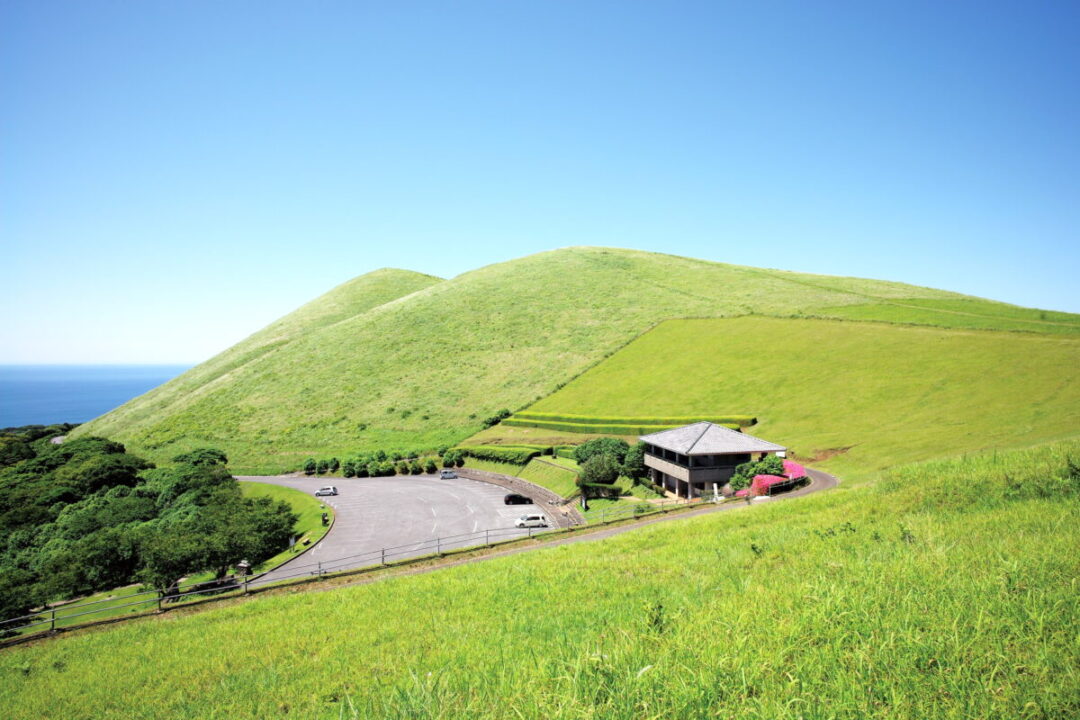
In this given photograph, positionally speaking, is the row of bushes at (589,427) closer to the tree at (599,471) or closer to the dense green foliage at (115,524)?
the tree at (599,471)

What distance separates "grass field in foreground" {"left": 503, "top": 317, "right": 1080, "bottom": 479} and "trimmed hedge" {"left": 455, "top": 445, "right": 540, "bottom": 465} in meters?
3.79

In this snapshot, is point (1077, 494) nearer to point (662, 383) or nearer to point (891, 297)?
point (662, 383)

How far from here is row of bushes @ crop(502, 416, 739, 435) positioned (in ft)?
209

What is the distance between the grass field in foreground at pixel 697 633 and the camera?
4.25 meters

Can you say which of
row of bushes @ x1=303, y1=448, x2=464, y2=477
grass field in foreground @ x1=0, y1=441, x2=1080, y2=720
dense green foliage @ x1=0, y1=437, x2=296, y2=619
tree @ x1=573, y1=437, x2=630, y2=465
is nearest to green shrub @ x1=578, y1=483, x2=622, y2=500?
tree @ x1=573, y1=437, x2=630, y2=465

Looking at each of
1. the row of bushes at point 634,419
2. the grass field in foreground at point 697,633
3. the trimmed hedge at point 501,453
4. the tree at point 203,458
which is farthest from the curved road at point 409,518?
the row of bushes at point 634,419

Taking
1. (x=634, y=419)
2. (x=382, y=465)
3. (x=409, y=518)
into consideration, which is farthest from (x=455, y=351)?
(x=409, y=518)

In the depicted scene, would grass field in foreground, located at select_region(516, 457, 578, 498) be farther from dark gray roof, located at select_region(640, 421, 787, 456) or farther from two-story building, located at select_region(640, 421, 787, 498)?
two-story building, located at select_region(640, 421, 787, 498)

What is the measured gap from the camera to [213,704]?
27.7ft

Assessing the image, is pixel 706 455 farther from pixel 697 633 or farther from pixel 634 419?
pixel 697 633

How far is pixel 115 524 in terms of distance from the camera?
53469 millimetres

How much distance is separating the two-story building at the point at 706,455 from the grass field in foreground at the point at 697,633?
27.1 m

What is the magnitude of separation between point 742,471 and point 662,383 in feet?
117

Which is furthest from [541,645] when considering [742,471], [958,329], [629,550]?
[958,329]
